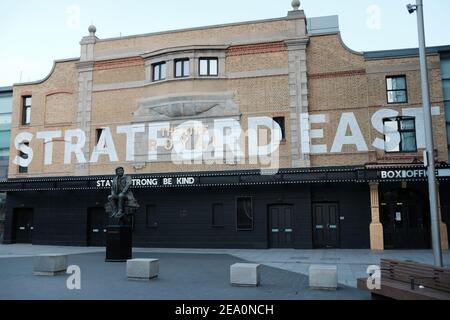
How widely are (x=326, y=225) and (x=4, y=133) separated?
21.7 meters

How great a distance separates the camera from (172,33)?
83.5 feet

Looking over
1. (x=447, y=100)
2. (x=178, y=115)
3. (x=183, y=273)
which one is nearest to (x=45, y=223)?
(x=178, y=115)

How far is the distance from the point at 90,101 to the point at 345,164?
50.3 ft

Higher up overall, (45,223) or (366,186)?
(366,186)

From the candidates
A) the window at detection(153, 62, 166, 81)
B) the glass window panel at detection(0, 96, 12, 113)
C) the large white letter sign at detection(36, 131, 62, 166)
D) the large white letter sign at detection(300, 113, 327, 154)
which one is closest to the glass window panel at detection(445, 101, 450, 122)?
the large white letter sign at detection(300, 113, 327, 154)

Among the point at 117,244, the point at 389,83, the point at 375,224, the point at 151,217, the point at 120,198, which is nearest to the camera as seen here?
the point at 117,244

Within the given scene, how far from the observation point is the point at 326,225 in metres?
22.5

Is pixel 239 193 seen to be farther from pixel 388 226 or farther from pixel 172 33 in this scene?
pixel 172 33

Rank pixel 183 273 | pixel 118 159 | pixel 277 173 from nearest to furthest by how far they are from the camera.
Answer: pixel 183 273
pixel 277 173
pixel 118 159

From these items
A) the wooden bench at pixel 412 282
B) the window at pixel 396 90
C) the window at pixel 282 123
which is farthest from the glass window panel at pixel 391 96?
the wooden bench at pixel 412 282

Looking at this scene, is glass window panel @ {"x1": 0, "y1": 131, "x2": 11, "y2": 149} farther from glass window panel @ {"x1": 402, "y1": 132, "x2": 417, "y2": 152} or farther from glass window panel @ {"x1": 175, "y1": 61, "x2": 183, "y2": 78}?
glass window panel @ {"x1": 402, "y1": 132, "x2": 417, "y2": 152}

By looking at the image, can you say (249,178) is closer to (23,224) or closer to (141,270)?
(141,270)

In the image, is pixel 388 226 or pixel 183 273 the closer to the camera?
pixel 183 273

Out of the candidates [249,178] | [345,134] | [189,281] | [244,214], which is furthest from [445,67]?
[189,281]
